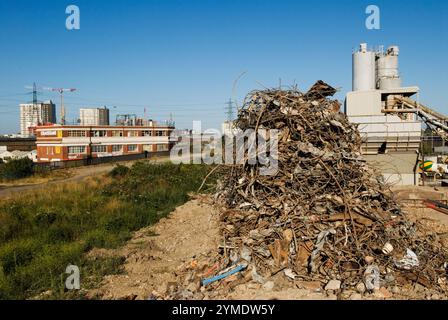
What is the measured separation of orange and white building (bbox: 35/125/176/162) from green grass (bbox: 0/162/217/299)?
2521 centimetres

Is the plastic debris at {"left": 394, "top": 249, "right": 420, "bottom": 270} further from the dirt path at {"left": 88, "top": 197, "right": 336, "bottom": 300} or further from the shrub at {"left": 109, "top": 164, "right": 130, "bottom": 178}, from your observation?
the shrub at {"left": 109, "top": 164, "right": 130, "bottom": 178}

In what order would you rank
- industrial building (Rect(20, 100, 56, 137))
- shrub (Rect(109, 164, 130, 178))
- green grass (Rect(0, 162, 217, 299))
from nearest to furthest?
green grass (Rect(0, 162, 217, 299))
shrub (Rect(109, 164, 130, 178))
industrial building (Rect(20, 100, 56, 137))

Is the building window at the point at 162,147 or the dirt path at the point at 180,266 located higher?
the building window at the point at 162,147

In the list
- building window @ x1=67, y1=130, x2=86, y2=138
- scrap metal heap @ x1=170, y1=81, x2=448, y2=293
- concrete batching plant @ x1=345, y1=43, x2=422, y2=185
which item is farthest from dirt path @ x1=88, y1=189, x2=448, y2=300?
building window @ x1=67, y1=130, x2=86, y2=138

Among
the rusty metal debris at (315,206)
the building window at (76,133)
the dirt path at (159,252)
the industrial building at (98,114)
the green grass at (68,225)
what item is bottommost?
the dirt path at (159,252)

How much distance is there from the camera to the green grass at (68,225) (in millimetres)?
5871

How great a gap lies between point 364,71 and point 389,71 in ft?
4.94

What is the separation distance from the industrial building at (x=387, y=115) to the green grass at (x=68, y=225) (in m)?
8.27

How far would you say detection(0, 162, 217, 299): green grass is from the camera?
5.87 metres

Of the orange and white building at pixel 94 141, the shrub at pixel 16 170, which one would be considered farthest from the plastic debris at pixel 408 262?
the orange and white building at pixel 94 141

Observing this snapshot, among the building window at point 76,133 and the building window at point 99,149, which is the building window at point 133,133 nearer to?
the building window at point 99,149
